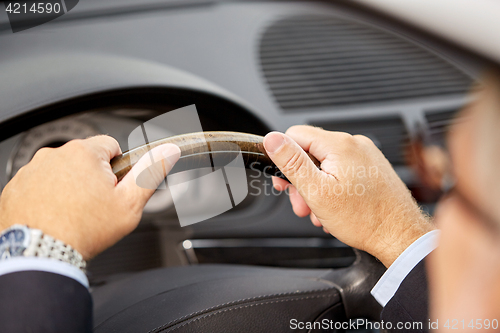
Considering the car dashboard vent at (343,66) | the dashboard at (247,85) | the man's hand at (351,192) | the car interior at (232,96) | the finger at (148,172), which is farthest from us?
the car dashboard vent at (343,66)

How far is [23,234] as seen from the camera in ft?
1.62

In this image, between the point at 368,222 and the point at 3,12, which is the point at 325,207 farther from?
the point at 3,12

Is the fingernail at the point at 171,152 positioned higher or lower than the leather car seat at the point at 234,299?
higher

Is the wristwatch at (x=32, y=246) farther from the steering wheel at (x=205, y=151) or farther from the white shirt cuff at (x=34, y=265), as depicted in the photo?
the steering wheel at (x=205, y=151)

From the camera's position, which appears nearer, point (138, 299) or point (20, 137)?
point (138, 299)

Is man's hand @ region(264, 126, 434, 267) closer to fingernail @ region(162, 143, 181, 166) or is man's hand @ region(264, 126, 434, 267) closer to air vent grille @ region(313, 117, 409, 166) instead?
fingernail @ region(162, 143, 181, 166)

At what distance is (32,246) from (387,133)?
3.85 ft

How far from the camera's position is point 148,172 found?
595mm

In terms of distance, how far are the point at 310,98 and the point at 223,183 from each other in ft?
1.61

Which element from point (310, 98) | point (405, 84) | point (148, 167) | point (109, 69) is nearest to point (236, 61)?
point (310, 98)

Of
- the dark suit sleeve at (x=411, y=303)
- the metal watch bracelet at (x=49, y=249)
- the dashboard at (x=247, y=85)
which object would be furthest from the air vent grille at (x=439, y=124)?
the metal watch bracelet at (x=49, y=249)

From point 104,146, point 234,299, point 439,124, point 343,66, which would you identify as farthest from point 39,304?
point 439,124

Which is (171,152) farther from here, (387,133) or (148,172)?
(387,133)

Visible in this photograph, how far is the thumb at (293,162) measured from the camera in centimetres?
67
